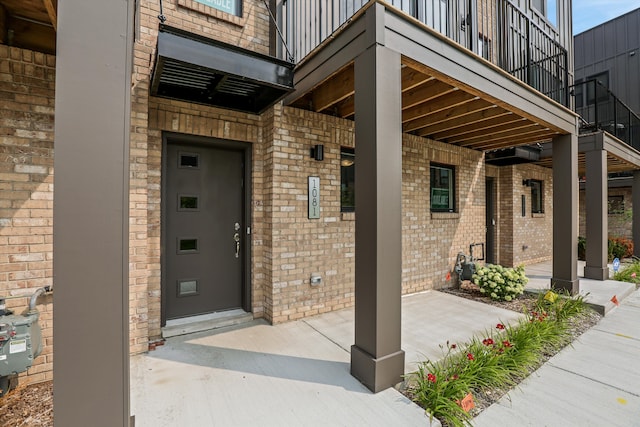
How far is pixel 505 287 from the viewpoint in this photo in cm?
499

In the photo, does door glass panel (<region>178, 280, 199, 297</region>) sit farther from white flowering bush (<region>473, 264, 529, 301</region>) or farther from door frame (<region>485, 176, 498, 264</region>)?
door frame (<region>485, 176, 498, 264</region>)

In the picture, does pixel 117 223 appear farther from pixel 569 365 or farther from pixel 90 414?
pixel 569 365

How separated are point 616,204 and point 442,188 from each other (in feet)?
32.5

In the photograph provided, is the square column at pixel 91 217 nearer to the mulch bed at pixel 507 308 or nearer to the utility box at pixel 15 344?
the utility box at pixel 15 344

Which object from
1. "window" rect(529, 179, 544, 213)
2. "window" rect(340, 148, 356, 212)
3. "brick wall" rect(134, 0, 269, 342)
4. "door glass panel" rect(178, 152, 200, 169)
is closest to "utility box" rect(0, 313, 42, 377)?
"brick wall" rect(134, 0, 269, 342)

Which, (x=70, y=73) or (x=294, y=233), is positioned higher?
(x=70, y=73)

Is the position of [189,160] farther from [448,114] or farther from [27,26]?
[448,114]

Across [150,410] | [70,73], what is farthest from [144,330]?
[70,73]

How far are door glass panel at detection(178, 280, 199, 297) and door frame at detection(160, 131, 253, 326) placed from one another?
0.62 ft

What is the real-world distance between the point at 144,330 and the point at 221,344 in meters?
0.78

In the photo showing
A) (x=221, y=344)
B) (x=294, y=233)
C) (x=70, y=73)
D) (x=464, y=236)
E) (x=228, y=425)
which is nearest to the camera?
(x=70, y=73)

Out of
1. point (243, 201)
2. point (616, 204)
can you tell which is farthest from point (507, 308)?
point (616, 204)

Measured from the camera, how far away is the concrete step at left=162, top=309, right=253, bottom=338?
349 centimetres

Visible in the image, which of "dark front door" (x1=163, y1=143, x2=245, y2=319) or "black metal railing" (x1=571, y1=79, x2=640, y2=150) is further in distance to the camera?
"black metal railing" (x1=571, y1=79, x2=640, y2=150)
